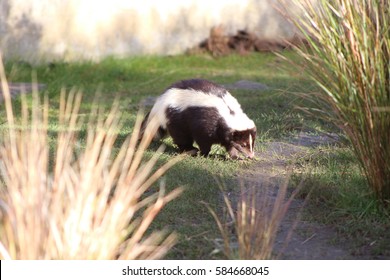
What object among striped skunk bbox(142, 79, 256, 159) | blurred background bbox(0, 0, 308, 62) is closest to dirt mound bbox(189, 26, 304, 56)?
blurred background bbox(0, 0, 308, 62)

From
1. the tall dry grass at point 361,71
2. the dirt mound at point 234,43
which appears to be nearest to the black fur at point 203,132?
the tall dry grass at point 361,71

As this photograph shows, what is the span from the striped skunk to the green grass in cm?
15

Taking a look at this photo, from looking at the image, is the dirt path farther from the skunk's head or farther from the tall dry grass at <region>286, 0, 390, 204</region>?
the tall dry grass at <region>286, 0, 390, 204</region>

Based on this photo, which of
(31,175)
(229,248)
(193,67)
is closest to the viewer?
(31,175)

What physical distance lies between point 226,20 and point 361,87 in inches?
285

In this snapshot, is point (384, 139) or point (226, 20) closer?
point (384, 139)

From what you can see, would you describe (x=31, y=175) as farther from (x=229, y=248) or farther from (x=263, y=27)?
(x=263, y=27)

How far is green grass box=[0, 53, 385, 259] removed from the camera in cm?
451

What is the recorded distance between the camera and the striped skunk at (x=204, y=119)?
6.07 meters

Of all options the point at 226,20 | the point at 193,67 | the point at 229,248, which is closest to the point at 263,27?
the point at 226,20

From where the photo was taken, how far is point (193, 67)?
10.8 meters

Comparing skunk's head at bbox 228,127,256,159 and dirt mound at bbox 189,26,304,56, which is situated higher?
skunk's head at bbox 228,127,256,159

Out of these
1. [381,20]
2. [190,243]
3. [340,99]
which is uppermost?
[381,20]

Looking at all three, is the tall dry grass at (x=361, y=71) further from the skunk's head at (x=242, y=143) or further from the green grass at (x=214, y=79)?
the skunk's head at (x=242, y=143)
